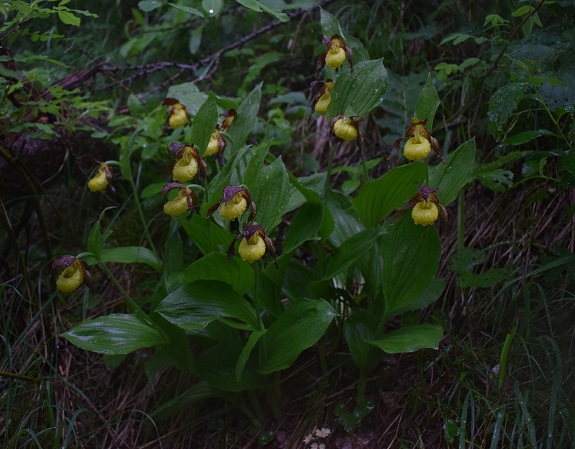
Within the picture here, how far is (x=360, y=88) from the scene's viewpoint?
1674 mm

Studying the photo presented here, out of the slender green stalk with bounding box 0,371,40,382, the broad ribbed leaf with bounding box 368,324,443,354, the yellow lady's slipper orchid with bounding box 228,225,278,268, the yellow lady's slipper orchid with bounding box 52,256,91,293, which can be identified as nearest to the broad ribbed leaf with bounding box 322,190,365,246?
the broad ribbed leaf with bounding box 368,324,443,354

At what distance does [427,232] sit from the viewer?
5.30 ft

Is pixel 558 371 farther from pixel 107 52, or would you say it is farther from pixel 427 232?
pixel 107 52

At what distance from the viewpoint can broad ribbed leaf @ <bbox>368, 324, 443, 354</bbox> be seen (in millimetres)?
1527

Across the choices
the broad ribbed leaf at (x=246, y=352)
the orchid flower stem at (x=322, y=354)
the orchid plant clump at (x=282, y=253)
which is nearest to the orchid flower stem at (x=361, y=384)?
the orchid plant clump at (x=282, y=253)

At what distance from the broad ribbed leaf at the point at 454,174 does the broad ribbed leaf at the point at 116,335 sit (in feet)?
2.93

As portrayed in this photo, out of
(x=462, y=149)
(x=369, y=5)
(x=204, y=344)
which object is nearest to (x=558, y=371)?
(x=462, y=149)

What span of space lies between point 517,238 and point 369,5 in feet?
4.81

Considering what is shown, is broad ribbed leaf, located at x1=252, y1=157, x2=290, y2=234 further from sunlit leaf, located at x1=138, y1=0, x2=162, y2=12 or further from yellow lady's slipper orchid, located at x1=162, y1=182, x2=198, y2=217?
sunlit leaf, located at x1=138, y1=0, x2=162, y2=12

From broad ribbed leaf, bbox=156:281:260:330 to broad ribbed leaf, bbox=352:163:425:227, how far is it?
0.46 m

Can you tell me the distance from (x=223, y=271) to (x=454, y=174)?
69cm

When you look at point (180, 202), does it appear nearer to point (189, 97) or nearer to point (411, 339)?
point (189, 97)

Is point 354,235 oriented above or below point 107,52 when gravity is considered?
above

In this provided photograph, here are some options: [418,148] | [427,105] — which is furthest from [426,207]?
[427,105]
